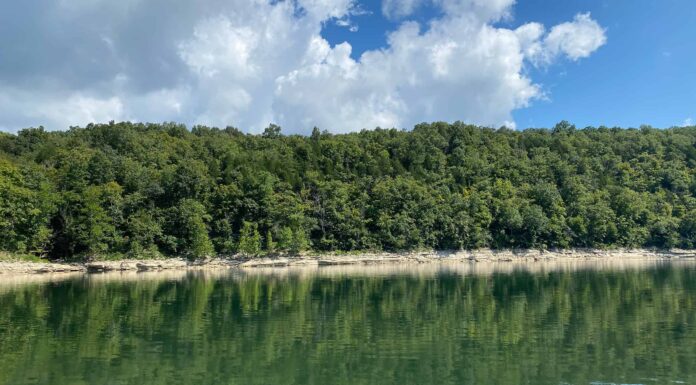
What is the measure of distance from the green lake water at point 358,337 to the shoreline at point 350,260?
30.1 m

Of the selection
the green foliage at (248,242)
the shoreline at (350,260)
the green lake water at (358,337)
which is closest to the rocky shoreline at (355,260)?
the shoreline at (350,260)

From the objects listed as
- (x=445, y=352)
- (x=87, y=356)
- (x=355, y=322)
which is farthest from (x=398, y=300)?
(x=87, y=356)

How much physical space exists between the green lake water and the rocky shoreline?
3030 cm

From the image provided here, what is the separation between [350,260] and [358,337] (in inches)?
2467

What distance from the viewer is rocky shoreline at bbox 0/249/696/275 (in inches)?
2615

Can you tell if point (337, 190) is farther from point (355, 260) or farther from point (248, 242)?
point (248, 242)

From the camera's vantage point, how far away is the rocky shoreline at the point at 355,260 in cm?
6642

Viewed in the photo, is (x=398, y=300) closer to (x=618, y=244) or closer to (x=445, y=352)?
(x=445, y=352)

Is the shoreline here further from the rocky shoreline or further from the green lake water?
the green lake water

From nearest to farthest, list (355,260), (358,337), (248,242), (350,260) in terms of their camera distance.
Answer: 1. (358,337)
2. (248,242)
3. (350,260)
4. (355,260)

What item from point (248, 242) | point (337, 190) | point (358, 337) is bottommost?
point (358, 337)

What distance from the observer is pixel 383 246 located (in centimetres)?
8931

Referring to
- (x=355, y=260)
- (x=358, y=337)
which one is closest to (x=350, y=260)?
(x=355, y=260)

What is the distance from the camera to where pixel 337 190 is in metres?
96.1
